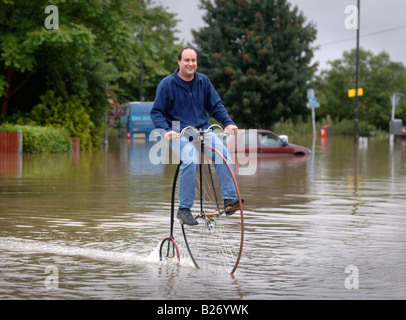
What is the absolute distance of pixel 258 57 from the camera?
6222 centimetres

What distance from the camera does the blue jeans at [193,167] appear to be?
7.53 meters

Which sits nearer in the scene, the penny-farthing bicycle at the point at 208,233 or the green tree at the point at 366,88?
the penny-farthing bicycle at the point at 208,233

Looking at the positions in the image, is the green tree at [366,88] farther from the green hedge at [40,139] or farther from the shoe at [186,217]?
the shoe at [186,217]

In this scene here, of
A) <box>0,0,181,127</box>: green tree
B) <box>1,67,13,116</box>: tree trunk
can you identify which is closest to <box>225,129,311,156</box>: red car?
<box>0,0,181,127</box>: green tree

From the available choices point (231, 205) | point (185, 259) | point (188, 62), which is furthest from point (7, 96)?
point (231, 205)

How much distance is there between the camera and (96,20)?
32656mm

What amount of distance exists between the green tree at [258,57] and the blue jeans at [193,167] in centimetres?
5388

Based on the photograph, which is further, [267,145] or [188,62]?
[267,145]

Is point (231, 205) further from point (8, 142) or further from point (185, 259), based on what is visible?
point (8, 142)

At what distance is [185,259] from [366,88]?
77.1 m

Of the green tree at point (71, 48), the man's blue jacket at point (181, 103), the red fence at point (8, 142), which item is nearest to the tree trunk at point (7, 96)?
the green tree at point (71, 48)

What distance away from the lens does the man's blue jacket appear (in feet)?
25.8

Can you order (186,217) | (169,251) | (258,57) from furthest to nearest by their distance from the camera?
(258,57)
(169,251)
(186,217)

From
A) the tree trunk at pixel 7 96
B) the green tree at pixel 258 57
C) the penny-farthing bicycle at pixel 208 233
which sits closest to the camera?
the penny-farthing bicycle at pixel 208 233
